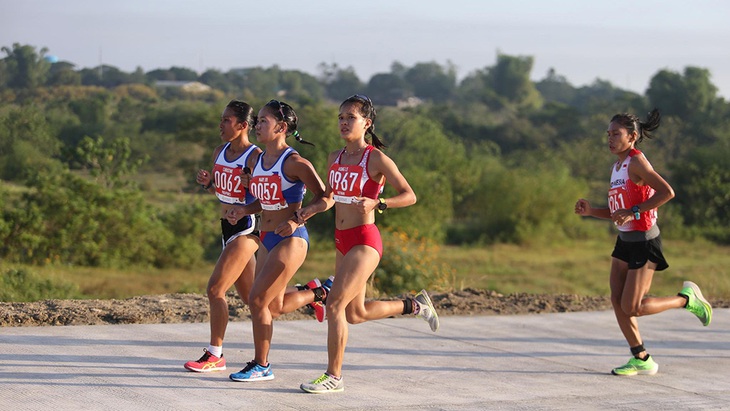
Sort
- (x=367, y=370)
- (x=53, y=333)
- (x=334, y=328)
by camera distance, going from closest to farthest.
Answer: (x=334, y=328) < (x=367, y=370) < (x=53, y=333)

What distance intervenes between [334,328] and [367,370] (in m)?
1.25

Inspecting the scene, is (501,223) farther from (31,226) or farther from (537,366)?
(537,366)

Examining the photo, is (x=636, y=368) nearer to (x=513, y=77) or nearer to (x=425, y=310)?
(x=425, y=310)

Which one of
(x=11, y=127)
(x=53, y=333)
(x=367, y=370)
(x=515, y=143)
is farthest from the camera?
(x=515, y=143)

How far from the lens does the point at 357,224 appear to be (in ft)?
23.9

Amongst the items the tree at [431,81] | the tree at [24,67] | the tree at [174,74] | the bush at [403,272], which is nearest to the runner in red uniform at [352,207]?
the bush at [403,272]

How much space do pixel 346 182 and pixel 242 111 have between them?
43.6 inches

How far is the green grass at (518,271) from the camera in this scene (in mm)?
26734

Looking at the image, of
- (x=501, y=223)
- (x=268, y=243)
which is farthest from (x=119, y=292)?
(x=501, y=223)

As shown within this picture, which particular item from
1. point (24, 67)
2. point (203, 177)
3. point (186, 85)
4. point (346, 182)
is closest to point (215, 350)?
point (203, 177)

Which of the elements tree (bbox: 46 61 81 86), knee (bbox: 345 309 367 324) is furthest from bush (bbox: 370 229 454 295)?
knee (bbox: 345 309 367 324)

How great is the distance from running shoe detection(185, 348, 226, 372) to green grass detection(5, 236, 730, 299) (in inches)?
547

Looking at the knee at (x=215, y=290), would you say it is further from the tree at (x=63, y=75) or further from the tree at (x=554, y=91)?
the tree at (x=554, y=91)

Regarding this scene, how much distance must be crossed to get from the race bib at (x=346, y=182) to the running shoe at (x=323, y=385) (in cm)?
121
